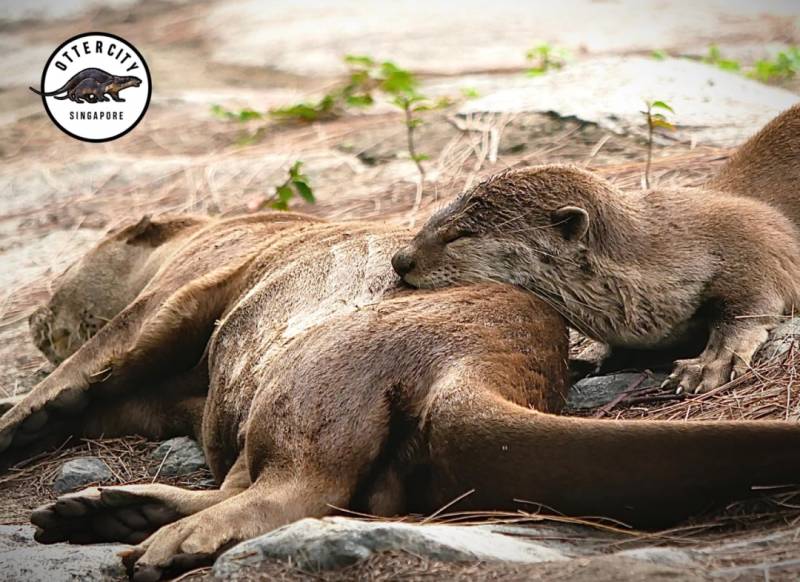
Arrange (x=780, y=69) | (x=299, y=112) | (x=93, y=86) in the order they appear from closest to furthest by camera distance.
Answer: (x=93, y=86) → (x=780, y=69) → (x=299, y=112)

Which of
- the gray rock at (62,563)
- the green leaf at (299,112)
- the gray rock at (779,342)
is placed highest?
the green leaf at (299,112)

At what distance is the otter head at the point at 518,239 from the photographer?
13.8 ft

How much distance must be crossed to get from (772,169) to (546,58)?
5.67 metres

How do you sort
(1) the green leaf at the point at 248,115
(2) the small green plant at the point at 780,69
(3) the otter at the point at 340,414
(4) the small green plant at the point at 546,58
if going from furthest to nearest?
1. (4) the small green plant at the point at 546,58
2. (1) the green leaf at the point at 248,115
3. (2) the small green plant at the point at 780,69
4. (3) the otter at the point at 340,414

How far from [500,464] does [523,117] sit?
5.02 meters

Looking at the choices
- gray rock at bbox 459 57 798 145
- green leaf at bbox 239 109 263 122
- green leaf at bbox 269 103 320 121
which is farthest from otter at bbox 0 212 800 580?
green leaf at bbox 269 103 320 121

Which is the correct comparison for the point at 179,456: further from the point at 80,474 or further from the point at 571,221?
the point at 571,221

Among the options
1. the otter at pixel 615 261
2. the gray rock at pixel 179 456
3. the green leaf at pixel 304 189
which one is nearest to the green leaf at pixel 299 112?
the green leaf at pixel 304 189

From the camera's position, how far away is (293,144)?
923cm

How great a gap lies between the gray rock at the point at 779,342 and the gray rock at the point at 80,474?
96.6 inches

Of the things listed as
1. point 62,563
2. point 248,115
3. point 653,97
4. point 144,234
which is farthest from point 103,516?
point 248,115

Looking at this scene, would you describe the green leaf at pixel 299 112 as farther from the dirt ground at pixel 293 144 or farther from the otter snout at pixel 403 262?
the otter snout at pixel 403 262

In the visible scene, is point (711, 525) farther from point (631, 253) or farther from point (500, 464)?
point (631, 253)

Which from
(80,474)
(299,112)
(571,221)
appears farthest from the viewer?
(299,112)
